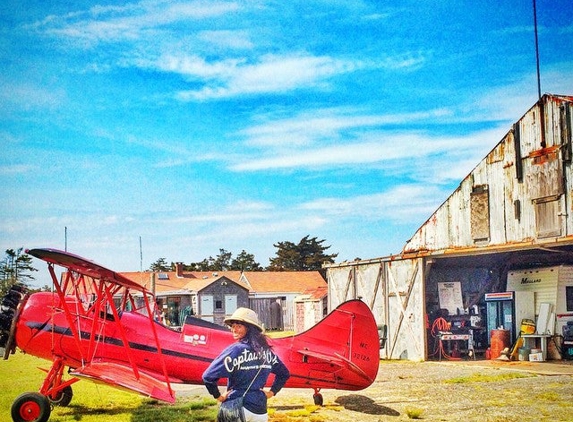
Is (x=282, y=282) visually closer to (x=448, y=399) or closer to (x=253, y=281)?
(x=253, y=281)

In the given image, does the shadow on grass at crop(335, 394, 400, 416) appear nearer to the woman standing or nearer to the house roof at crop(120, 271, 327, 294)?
the woman standing

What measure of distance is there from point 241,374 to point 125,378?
465 centimetres

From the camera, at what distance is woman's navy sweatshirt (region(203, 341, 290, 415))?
18.0ft

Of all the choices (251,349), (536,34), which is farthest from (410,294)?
(251,349)

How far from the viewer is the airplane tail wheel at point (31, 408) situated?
9.52 m

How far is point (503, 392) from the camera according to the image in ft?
42.2

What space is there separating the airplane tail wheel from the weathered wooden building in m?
13.4

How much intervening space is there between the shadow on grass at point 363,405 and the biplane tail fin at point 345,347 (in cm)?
61

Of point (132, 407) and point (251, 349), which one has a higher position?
point (251, 349)

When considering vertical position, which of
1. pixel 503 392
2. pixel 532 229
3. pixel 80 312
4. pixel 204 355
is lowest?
pixel 503 392

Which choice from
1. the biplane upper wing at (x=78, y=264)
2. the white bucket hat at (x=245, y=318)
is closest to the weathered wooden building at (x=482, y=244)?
the biplane upper wing at (x=78, y=264)

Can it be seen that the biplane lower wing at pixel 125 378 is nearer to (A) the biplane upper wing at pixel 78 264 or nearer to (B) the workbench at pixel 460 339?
(A) the biplane upper wing at pixel 78 264

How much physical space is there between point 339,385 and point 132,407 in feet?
13.4

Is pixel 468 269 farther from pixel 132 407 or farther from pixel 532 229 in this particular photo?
pixel 132 407
